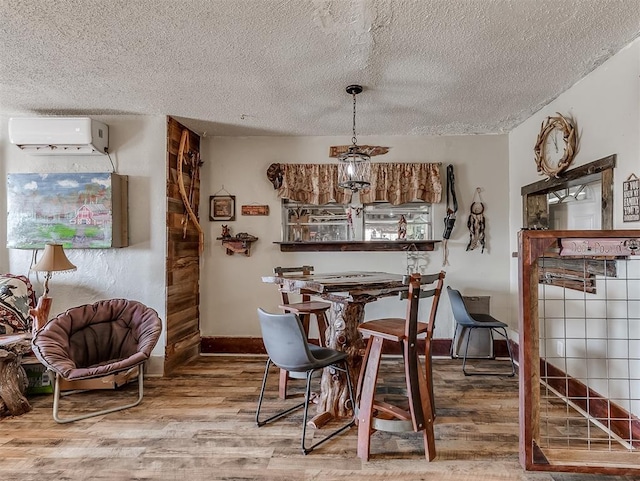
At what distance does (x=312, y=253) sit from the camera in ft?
13.2

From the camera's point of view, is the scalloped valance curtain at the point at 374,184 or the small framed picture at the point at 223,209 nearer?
the scalloped valance curtain at the point at 374,184

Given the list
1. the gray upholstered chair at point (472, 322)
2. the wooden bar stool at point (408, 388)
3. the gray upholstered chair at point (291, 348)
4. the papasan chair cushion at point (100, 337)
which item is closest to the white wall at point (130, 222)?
the papasan chair cushion at point (100, 337)

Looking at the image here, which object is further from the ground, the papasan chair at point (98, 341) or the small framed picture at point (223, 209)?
the small framed picture at point (223, 209)

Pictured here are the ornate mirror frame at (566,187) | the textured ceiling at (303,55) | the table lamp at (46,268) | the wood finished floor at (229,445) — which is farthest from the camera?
the table lamp at (46,268)

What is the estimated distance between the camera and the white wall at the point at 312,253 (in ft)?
13.0

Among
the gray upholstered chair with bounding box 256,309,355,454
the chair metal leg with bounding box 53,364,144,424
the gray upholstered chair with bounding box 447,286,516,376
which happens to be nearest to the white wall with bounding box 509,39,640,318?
the gray upholstered chair with bounding box 447,286,516,376

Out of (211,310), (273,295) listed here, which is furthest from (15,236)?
(273,295)

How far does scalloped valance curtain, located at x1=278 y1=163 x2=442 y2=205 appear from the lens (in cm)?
390

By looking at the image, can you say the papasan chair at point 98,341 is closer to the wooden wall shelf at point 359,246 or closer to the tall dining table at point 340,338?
the tall dining table at point 340,338

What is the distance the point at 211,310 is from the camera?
4.07 meters

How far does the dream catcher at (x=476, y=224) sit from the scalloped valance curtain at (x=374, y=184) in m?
0.42

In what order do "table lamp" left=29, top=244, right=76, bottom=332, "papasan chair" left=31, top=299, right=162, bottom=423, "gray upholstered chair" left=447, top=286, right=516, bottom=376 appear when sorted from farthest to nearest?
"gray upholstered chair" left=447, top=286, right=516, bottom=376 < "table lamp" left=29, top=244, right=76, bottom=332 < "papasan chair" left=31, top=299, right=162, bottom=423

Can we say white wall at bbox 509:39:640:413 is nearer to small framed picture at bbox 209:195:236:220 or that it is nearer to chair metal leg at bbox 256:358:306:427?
chair metal leg at bbox 256:358:306:427

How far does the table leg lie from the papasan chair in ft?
4.31
